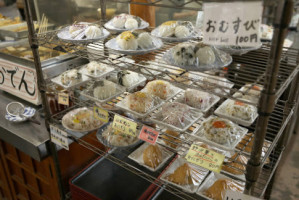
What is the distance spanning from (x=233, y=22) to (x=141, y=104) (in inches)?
27.5

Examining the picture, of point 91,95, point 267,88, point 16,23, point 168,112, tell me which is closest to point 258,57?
point 168,112

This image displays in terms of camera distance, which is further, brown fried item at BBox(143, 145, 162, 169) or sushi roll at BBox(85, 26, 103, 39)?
sushi roll at BBox(85, 26, 103, 39)

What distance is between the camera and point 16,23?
301 cm

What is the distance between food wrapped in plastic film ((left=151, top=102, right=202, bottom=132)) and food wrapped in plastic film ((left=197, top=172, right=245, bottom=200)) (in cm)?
33

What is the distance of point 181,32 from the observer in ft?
4.81

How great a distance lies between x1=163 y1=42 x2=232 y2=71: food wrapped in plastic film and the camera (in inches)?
46.9

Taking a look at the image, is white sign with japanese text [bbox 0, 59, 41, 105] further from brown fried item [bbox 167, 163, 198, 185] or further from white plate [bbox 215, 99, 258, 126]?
white plate [bbox 215, 99, 258, 126]

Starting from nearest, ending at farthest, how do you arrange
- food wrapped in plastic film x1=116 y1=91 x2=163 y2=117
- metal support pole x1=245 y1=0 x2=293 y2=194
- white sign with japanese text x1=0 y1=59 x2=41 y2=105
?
metal support pole x1=245 y1=0 x2=293 y2=194, food wrapped in plastic film x1=116 y1=91 x2=163 y2=117, white sign with japanese text x1=0 y1=59 x2=41 y2=105

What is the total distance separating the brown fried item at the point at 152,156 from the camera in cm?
144

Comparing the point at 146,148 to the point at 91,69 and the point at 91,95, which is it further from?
the point at 91,69

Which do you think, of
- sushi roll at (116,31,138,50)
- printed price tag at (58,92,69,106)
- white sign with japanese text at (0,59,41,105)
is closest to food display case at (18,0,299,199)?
sushi roll at (116,31,138,50)

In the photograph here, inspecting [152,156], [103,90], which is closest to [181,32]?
[103,90]

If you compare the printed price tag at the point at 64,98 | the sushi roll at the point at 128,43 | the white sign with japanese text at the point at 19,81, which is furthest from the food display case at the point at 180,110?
the white sign with japanese text at the point at 19,81

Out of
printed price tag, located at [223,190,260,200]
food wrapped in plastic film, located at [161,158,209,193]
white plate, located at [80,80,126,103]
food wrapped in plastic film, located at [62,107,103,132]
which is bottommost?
food wrapped in plastic film, located at [161,158,209,193]
